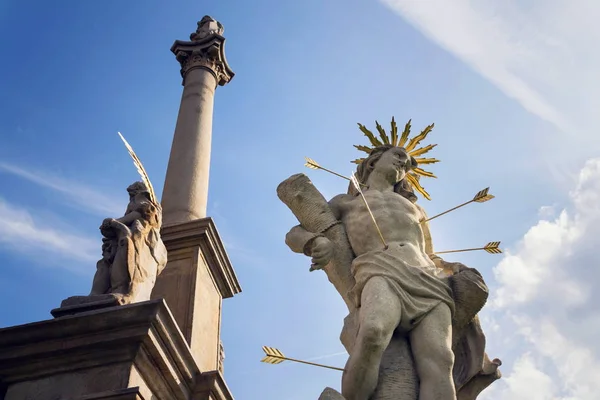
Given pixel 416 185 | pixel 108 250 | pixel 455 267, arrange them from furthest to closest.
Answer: pixel 416 185, pixel 108 250, pixel 455 267

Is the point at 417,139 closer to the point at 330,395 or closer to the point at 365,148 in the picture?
the point at 365,148

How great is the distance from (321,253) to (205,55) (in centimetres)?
727

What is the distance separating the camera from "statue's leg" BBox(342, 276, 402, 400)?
6602 mm

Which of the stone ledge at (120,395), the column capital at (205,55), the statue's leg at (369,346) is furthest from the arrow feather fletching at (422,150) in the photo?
the column capital at (205,55)

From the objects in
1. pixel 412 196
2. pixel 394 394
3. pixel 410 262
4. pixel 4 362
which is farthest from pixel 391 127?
pixel 4 362

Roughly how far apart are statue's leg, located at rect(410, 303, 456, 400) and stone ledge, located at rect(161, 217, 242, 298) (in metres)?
3.81

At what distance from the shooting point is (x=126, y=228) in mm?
7977

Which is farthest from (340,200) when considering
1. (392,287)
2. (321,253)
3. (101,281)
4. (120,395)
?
(120,395)

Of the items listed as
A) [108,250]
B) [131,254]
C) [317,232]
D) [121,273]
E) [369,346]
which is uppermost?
[317,232]

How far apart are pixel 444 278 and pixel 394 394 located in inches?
52.8

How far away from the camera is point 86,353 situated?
22.5 ft

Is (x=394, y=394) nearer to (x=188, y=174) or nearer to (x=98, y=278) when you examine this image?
(x=98, y=278)

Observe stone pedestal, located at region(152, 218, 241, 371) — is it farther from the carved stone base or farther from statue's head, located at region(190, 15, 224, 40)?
statue's head, located at region(190, 15, 224, 40)

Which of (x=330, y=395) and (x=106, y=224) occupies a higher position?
(x=106, y=224)
